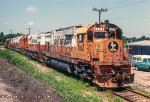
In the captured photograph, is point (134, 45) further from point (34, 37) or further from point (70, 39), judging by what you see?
point (70, 39)

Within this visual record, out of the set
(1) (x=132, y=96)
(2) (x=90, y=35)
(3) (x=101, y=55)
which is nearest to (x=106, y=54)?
(3) (x=101, y=55)

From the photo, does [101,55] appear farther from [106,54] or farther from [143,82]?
[143,82]

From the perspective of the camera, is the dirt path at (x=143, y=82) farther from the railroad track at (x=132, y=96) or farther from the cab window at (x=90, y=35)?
the cab window at (x=90, y=35)

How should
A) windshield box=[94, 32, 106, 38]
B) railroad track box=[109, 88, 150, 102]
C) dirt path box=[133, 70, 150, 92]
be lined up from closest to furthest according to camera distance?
railroad track box=[109, 88, 150, 102] < windshield box=[94, 32, 106, 38] < dirt path box=[133, 70, 150, 92]

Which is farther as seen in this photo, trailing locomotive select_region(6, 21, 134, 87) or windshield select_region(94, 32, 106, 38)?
windshield select_region(94, 32, 106, 38)

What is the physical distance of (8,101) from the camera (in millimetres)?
10531

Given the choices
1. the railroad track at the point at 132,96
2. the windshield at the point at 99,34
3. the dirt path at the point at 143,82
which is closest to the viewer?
the railroad track at the point at 132,96

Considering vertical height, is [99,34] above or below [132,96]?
above

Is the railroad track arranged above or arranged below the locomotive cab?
below

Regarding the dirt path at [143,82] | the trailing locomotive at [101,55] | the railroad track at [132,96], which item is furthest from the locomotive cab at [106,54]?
the dirt path at [143,82]

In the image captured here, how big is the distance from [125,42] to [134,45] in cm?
2978

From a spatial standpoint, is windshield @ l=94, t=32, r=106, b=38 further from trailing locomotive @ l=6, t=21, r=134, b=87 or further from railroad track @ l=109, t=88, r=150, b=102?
railroad track @ l=109, t=88, r=150, b=102

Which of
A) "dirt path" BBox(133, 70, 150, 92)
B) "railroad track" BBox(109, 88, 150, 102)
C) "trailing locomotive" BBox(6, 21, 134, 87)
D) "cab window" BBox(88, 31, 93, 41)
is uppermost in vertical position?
"cab window" BBox(88, 31, 93, 41)

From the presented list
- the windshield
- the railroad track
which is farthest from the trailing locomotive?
the railroad track
